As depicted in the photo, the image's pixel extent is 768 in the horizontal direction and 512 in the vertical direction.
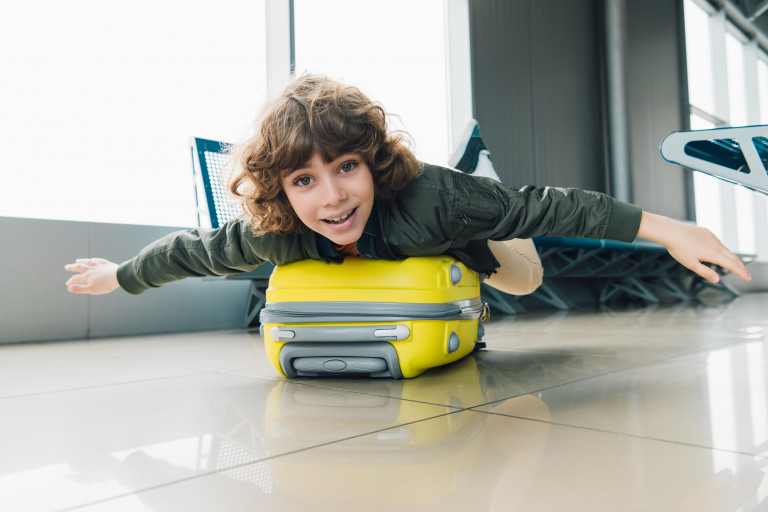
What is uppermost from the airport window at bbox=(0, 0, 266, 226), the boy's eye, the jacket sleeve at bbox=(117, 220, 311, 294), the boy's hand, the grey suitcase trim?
the airport window at bbox=(0, 0, 266, 226)

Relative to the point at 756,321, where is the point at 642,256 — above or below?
above

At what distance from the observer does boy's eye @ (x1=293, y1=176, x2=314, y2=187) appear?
3.89 ft

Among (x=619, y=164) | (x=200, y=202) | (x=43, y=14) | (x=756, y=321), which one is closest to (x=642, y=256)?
(x=619, y=164)

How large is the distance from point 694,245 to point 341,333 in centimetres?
80

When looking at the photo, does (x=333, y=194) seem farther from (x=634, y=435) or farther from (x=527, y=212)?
(x=634, y=435)

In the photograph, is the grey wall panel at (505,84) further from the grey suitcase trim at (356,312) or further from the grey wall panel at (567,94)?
the grey suitcase trim at (356,312)

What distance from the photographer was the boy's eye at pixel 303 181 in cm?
119

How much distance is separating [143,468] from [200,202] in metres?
2.38

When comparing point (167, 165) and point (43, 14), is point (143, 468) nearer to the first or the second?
point (167, 165)

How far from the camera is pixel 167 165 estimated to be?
3.06 metres

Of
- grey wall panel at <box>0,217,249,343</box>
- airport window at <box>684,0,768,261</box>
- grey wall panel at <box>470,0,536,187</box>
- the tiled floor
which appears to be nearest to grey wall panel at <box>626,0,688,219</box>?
airport window at <box>684,0,768,261</box>

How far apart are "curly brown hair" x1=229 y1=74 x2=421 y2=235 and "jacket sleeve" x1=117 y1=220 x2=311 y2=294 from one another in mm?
61

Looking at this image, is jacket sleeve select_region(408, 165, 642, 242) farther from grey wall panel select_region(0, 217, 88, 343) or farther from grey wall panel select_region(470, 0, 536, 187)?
grey wall panel select_region(470, 0, 536, 187)

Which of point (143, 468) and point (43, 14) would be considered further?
point (43, 14)
